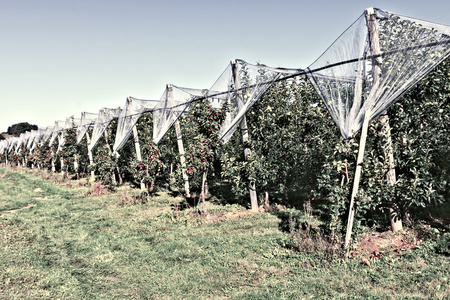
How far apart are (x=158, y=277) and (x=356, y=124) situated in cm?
398

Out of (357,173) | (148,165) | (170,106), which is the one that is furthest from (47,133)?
(357,173)

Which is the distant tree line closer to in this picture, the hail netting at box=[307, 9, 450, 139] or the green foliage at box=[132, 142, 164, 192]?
the green foliage at box=[132, 142, 164, 192]

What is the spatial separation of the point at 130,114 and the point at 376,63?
10.0 m

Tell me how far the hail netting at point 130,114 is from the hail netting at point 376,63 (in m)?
8.21

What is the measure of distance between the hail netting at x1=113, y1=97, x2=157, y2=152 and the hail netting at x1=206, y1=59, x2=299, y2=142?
448 centimetres

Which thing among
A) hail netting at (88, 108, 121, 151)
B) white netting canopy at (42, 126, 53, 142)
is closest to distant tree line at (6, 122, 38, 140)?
white netting canopy at (42, 126, 53, 142)

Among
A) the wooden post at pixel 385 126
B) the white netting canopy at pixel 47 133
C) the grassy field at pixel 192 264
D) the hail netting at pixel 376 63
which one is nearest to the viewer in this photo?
the grassy field at pixel 192 264

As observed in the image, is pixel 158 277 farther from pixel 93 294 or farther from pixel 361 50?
pixel 361 50

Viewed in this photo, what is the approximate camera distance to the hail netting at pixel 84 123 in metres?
16.9

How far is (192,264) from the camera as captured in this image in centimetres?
481

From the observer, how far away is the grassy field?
152 inches

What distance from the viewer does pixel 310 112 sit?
330 inches

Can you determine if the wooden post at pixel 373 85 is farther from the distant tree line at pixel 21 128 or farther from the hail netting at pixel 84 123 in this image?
the distant tree line at pixel 21 128

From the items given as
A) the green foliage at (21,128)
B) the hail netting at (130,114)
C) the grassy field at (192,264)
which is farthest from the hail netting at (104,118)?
the green foliage at (21,128)
